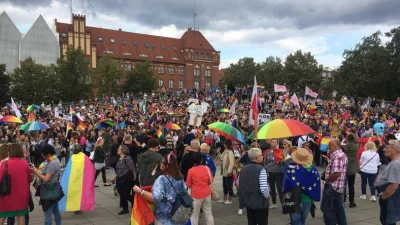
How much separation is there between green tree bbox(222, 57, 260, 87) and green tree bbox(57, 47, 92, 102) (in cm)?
4215

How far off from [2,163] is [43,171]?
3.62ft

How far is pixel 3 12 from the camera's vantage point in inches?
2478

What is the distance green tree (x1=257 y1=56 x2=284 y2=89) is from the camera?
80825 mm

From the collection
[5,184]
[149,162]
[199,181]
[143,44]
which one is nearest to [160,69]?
[143,44]

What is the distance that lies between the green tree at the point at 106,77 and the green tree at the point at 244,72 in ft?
122

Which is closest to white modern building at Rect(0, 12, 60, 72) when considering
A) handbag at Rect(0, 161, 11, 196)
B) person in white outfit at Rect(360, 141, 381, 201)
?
handbag at Rect(0, 161, 11, 196)

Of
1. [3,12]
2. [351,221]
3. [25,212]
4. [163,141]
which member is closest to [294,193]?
[351,221]

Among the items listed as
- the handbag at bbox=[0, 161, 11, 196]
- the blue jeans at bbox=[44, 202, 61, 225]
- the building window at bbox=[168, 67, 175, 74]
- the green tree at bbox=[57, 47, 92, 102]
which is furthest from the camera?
the building window at bbox=[168, 67, 175, 74]

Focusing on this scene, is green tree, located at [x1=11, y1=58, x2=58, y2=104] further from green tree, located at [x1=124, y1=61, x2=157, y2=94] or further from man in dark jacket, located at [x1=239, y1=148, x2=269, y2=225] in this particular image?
man in dark jacket, located at [x1=239, y1=148, x2=269, y2=225]

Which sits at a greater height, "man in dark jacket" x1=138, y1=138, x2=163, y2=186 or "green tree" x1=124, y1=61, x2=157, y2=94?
"green tree" x1=124, y1=61, x2=157, y2=94

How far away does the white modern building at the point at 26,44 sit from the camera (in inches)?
2485

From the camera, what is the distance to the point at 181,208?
4797 millimetres

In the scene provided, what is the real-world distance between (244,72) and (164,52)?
67.3 feet

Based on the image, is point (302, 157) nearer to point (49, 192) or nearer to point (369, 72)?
point (49, 192)
